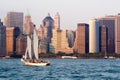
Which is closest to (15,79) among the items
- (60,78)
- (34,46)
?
(60,78)

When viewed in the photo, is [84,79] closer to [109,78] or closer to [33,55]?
[109,78]

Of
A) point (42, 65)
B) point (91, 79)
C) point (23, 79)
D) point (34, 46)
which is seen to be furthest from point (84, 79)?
point (34, 46)

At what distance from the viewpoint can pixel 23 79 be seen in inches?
3428

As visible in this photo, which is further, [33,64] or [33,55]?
[33,55]

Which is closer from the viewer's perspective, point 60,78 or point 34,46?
point 60,78

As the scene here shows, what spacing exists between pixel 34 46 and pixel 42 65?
15.4 metres

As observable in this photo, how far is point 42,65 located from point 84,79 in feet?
245

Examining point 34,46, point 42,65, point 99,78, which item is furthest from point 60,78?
point 34,46

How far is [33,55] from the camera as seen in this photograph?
182m

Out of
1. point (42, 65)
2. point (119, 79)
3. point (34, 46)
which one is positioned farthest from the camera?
point (34, 46)

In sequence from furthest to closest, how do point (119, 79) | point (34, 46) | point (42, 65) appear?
point (34, 46) → point (42, 65) → point (119, 79)

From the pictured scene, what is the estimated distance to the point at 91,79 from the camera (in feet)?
286

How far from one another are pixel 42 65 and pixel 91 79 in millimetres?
75457

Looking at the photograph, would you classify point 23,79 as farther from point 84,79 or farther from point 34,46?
point 34,46
